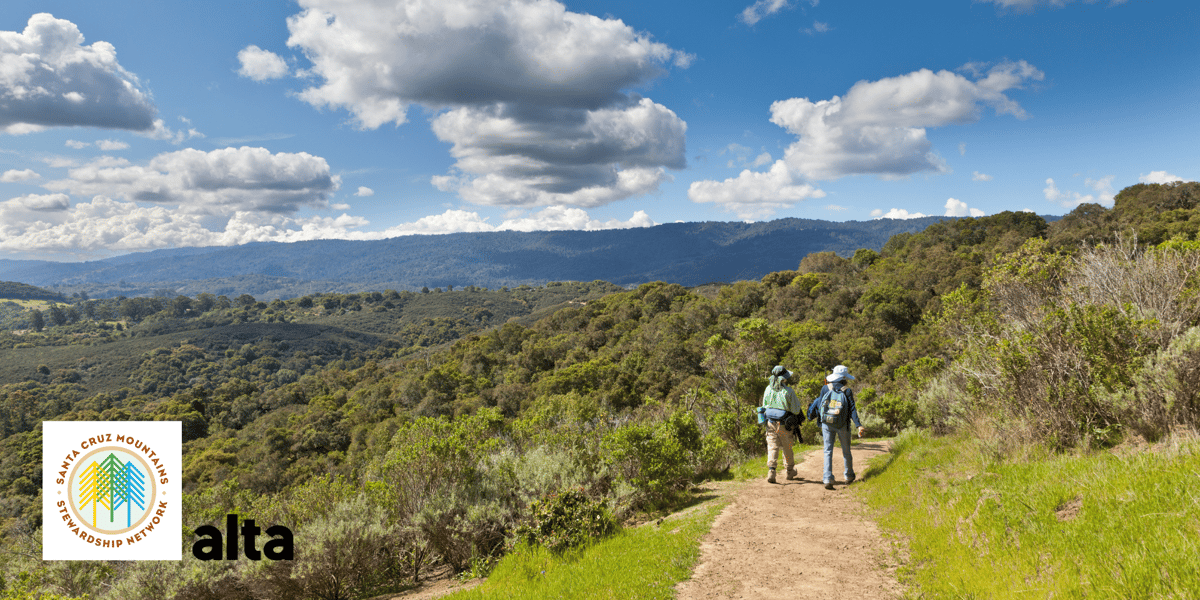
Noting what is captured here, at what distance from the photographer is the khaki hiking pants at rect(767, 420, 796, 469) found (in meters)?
8.62

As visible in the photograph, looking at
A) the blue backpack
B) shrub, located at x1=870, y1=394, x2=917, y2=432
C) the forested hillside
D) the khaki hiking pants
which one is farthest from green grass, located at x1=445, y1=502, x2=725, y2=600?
shrub, located at x1=870, y1=394, x2=917, y2=432

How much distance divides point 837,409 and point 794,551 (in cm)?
309

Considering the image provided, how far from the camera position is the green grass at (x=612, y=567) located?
17.1 ft

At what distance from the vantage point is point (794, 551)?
5656mm

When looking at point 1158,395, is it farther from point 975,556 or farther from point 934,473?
point 975,556

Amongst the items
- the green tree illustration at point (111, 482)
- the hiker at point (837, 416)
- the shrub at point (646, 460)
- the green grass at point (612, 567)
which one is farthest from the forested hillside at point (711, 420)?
the hiker at point (837, 416)

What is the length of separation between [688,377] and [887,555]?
93.6 ft

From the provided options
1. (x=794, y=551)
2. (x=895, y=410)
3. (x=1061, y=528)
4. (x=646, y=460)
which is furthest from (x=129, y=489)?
(x=895, y=410)

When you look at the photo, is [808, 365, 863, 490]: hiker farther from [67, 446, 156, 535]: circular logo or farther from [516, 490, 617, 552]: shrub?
[67, 446, 156, 535]: circular logo

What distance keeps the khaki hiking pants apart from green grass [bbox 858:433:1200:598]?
93.4 inches

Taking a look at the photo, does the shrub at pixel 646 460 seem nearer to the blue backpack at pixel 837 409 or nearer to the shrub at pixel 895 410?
the blue backpack at pixel 837 409

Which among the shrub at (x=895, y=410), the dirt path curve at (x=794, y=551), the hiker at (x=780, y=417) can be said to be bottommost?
the shrub at (x=895, y=410)

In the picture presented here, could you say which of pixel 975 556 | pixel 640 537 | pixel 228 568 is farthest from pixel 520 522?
pixel 975 556

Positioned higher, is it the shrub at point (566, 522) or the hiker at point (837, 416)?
the hiker at point (837, 416)
